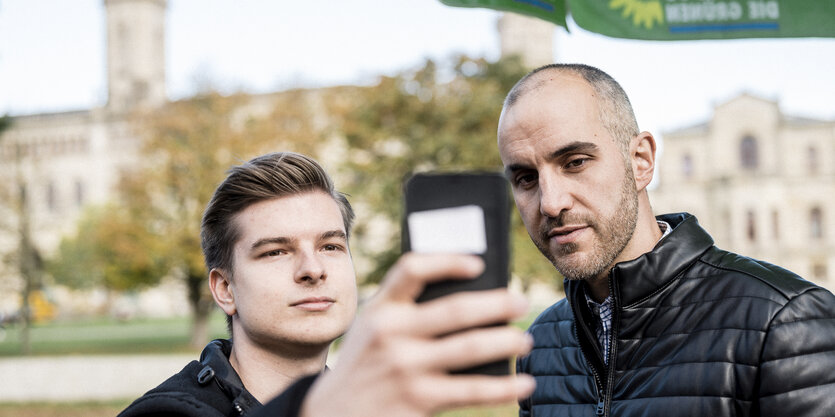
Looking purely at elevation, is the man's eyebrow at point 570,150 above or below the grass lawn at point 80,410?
above

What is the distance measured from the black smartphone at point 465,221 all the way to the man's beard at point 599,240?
4.42 feet

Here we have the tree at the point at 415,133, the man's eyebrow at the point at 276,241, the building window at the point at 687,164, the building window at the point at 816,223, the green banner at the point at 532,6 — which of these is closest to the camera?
the man's eyebrow at the point at 276,241

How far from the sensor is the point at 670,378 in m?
2.22

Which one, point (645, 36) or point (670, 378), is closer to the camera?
point (670, 378)

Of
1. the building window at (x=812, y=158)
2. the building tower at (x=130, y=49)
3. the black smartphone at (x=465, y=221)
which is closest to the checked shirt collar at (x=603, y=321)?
the black smartphone at (x=465, y=221)

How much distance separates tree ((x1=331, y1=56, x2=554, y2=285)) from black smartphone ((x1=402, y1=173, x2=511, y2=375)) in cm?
2542

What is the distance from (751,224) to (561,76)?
230 feet

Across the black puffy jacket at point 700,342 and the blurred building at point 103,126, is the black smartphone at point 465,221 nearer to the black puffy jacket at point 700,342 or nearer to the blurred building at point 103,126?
the black puffy jacket at point 700,342

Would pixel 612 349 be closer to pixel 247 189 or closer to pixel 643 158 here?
pixel 643 158

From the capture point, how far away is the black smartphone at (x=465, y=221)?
36.6 inches

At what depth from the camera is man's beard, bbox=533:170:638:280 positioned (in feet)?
7.55

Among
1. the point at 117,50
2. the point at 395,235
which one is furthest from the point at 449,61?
the point at 117,50

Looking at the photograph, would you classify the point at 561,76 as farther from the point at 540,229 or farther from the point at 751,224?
the point at 751,224

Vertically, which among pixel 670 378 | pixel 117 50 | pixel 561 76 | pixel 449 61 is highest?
pixel 117 50
